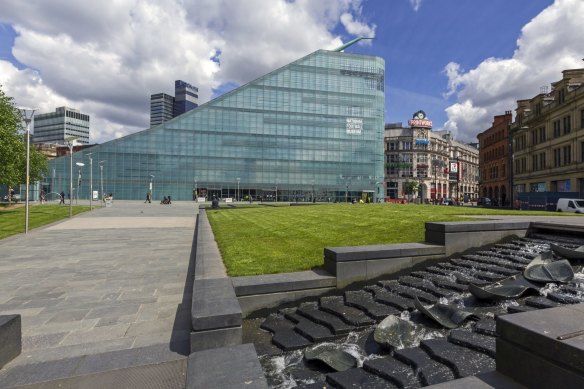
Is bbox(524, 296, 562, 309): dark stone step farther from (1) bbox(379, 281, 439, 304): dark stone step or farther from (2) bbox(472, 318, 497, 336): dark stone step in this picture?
(1) bbox(379, 281, 439, 304): dark stone step

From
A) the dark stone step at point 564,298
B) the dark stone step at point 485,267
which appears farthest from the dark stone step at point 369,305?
the dark stone step at point 485,267

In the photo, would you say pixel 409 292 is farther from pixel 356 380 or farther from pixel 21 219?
pixel 21 219

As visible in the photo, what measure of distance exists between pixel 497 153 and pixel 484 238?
257 feet

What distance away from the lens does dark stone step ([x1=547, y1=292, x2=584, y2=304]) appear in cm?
512

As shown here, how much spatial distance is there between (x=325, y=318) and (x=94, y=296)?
490cm

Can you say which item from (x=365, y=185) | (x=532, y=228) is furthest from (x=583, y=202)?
(x=365, y=185)

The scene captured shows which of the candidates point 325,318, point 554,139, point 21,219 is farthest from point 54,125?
point 325,318

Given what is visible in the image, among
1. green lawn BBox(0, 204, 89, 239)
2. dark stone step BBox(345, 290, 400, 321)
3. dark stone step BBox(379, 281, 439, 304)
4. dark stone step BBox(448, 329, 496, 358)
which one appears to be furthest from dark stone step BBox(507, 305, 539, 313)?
green lawn BBox(0, 204, 89, 239)

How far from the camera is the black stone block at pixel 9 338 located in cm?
405

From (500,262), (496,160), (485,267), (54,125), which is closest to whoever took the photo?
(485,267)

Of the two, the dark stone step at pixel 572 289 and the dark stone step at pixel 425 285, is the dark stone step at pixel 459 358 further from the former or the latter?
the dark stone step at pixel 572 289

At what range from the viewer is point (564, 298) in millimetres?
5227

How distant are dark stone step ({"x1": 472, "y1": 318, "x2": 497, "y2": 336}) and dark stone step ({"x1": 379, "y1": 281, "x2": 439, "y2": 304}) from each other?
106 centimetres

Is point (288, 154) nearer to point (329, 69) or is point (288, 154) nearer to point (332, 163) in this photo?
point (332, 163)
